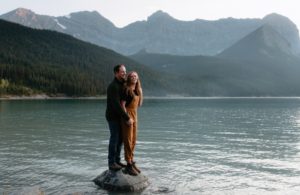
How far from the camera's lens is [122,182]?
19250 millimetres

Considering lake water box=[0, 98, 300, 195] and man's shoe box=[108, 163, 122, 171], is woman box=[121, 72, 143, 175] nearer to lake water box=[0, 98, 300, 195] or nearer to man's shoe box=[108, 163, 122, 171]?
man's shoe box=[108, 163, 122, 171]

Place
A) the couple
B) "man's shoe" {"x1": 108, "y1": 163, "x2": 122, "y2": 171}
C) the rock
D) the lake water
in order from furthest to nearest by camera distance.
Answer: the lake water < "man's shoe" {"x1": 108, "y1": 163, "x2": 122, "y2": 171} < the rock < the couple

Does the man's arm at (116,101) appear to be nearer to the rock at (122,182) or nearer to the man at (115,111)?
the man at (115,111)

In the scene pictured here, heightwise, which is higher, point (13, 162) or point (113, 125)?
point (113, 125)

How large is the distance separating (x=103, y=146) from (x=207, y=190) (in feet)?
58.3

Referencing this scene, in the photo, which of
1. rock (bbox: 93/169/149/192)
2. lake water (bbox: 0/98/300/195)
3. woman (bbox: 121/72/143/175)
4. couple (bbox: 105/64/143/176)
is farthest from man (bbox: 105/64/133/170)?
lake water (bbox: 0/98/300/195)

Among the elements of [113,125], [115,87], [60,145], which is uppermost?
[115,87]

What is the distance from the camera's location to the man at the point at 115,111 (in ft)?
59.0

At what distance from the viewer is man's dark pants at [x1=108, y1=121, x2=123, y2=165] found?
1881cm

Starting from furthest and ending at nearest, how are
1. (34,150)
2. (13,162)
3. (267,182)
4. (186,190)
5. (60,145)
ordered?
(60,145) → (34,150) → (13,162) → (267,182) → (186,190)

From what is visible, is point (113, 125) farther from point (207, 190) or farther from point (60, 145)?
point (60, 145)

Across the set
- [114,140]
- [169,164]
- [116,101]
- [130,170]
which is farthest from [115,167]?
[169,164]

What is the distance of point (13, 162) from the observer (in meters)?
26.3

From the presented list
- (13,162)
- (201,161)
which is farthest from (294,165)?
(13,162)
